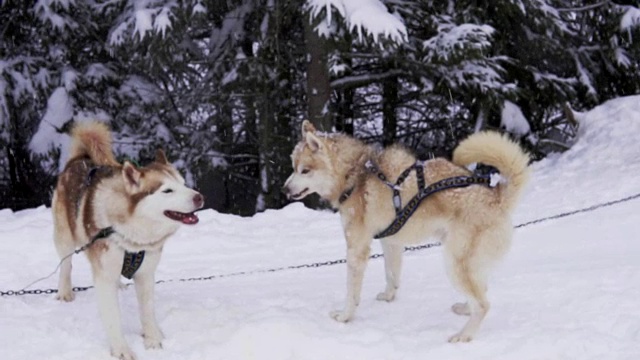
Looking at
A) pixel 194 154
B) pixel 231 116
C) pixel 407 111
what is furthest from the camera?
pixel 407 111

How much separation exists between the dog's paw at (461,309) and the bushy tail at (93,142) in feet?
9.45

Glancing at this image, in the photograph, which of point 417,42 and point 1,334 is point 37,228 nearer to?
point 1,334

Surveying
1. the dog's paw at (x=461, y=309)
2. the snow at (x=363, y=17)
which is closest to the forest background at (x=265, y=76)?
the snow at (x=363, y=17)

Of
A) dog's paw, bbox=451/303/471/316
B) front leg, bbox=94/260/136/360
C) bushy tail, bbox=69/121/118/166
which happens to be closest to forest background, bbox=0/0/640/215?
bushy tail, bbox=69/121/118/166

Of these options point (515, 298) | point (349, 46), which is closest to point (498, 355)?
point (515, 298)

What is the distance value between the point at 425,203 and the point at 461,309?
3.02ft

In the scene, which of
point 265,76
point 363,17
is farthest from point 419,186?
point 265,76

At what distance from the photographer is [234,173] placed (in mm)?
14000

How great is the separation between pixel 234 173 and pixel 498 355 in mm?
10299

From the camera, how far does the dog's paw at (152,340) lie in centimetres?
448

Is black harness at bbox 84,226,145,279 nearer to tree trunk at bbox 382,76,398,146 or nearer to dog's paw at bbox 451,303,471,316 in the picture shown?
dog's paw at bbox 451,303,471,316

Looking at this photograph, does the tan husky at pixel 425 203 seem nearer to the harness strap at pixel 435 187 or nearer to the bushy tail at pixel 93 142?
the harness strap at pixel 435 187

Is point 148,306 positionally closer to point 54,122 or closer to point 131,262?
point 131,262

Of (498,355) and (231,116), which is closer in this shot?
(498,355)
